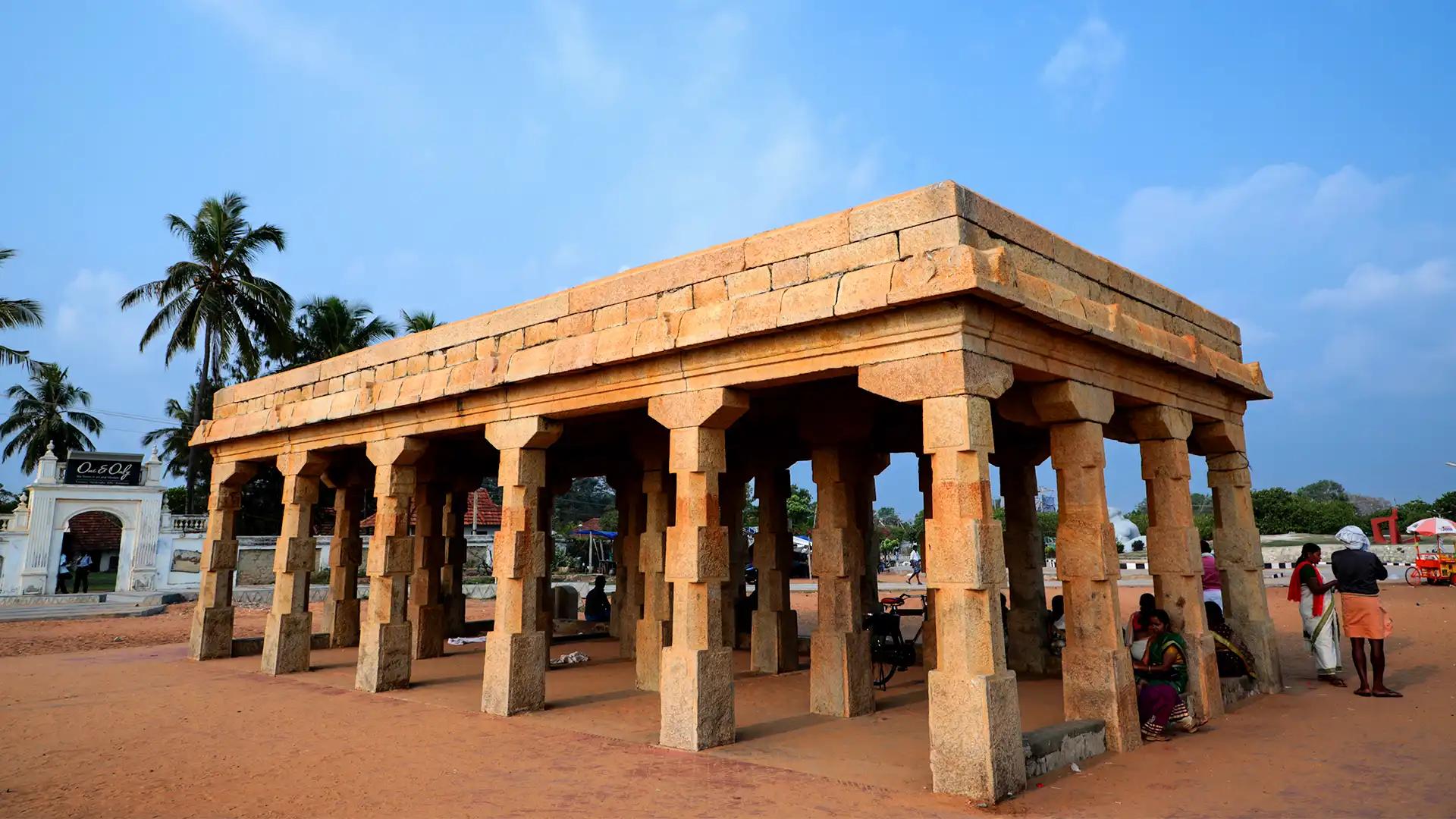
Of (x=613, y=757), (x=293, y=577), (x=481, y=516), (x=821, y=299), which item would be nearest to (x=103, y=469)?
(x=481, y=516)

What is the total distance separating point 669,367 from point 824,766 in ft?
11.4

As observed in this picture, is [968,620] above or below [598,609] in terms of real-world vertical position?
above

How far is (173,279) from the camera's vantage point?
26375 mm

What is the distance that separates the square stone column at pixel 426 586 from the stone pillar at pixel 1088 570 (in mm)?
9967

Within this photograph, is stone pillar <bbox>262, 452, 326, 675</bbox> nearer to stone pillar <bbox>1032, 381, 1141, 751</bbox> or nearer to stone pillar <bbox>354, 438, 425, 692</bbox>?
stone pillar <bbox>354, 438, 425, 692</bbox>

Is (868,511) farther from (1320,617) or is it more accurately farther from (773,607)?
(1320,617)

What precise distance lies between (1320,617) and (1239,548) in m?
1.36

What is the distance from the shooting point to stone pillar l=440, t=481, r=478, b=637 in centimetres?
1599

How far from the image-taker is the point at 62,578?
2497cm

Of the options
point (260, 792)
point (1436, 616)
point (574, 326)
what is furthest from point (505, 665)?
point (1436, 616)

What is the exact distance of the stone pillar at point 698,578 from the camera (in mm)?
7004

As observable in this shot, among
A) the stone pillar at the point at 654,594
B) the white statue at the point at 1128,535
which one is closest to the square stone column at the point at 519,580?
the stone pillar at the point at 654,594

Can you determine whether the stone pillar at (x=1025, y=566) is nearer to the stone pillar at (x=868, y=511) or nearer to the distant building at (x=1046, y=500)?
the stone pillar at (x=868, y=511)

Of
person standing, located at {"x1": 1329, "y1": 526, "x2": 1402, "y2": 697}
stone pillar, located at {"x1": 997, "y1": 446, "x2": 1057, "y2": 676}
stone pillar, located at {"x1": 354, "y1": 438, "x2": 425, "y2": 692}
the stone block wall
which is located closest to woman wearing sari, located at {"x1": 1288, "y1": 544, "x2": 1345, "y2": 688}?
person standing, located at {"x1": 1329, "y1": 526, "x2": 1402, "y2": 697}
